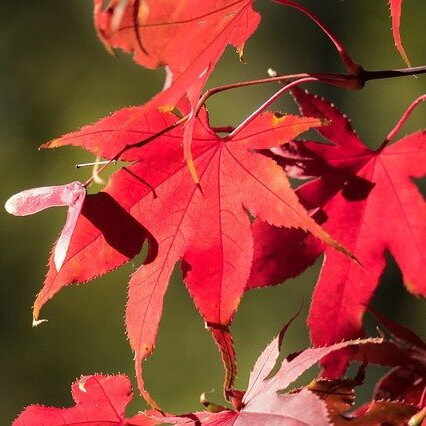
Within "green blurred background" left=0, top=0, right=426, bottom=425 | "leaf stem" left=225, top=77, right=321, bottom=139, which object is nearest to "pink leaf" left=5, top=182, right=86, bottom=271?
"leaf stem" left=225, top=77, right=321, bottom=139

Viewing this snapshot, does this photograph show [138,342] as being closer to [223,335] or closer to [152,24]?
[223,335]

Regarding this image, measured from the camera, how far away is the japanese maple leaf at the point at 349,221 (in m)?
0.70

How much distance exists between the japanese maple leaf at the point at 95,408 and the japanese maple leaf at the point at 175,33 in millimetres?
264

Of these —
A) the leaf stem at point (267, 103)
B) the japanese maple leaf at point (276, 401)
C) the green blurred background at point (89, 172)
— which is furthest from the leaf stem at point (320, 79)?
the green blurred background at point (89, 172)

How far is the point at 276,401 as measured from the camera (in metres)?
0.54

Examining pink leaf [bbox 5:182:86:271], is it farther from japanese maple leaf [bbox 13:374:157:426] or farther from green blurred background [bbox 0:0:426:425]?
green blurred background [bbox 0:0:426:425]

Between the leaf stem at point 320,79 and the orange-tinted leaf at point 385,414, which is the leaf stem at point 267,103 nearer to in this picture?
the leaf stem at point 320,79

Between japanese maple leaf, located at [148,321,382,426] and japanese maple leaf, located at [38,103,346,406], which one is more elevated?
japanese maple leaf, located at [38,103,346,406]

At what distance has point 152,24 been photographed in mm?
514

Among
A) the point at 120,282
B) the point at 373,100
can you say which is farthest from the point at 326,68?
the point at 120,282

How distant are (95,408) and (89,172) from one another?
3289mm

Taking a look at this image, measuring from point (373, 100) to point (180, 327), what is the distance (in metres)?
1.40

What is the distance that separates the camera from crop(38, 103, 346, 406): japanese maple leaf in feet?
2.02

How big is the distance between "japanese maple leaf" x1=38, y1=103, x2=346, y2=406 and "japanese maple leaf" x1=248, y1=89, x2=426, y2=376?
0.17 ft
